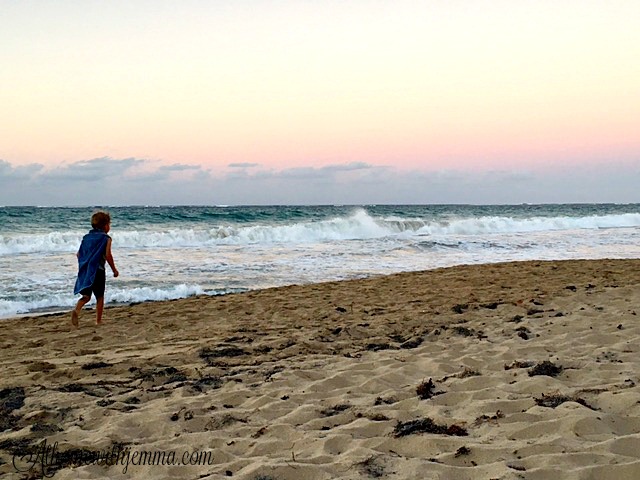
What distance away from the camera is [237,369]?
16.6 ft

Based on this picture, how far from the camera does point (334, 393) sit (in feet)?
14.1

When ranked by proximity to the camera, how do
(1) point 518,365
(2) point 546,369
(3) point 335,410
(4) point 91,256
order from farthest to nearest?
1. (4) point 91,256
2. (1) point 518,365
3. (2) point 546,369
4. (3) point 335,410

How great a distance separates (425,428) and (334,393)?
1.00m

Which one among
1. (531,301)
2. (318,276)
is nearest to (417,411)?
(531,301)

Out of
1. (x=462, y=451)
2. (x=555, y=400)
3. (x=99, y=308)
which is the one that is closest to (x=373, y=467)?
(x=462, y=451)

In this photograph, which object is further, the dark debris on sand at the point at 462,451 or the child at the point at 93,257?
the child at the point at 93,257

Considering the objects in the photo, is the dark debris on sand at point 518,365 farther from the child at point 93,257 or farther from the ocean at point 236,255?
the ocean at point 236,255

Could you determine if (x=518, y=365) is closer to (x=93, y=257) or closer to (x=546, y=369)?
(x=546, y=369)

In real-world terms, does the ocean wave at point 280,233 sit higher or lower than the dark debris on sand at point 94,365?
higher

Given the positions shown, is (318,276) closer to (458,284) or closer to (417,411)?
(458,284)

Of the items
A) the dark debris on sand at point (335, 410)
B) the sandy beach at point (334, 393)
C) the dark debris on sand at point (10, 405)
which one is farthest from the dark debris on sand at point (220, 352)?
the dark debris on sand at point (335, 410)

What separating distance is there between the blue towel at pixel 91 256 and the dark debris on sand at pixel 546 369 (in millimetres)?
5423

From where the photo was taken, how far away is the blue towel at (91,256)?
7367 millimetres

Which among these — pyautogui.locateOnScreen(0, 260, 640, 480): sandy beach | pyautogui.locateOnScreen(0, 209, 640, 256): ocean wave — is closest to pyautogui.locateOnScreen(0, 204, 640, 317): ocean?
pyautogui.locateOnScreen(0, 209, 640, 256): ocean wave
